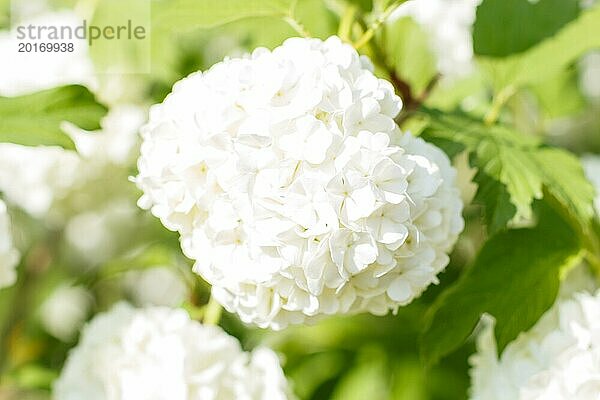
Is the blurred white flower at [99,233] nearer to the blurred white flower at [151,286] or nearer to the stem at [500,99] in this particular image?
the blurred white flower at [151,286]


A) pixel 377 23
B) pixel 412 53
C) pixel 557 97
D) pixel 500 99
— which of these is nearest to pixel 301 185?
pixel 377 23

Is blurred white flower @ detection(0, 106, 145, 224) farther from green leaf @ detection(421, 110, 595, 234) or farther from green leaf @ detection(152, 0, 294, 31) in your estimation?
green leaf @ detection(421, 110, 595, 234)

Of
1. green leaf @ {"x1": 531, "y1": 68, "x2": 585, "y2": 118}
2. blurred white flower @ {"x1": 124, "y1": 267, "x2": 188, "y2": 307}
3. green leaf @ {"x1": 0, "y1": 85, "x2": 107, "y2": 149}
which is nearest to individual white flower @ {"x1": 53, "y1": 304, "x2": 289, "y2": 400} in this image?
green leaf @ {"x1": 0, "y1": 85, "x2": 107, "y2": 149}

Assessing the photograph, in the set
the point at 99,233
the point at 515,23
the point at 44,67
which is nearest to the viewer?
the point at 515,23

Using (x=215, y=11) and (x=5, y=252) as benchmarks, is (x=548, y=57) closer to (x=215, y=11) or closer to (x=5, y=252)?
(x=215, y=11)

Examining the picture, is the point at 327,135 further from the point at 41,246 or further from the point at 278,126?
the point at 41,246

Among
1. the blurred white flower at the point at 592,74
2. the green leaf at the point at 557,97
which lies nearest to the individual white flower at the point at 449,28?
the green leaf at the point at 557,97
